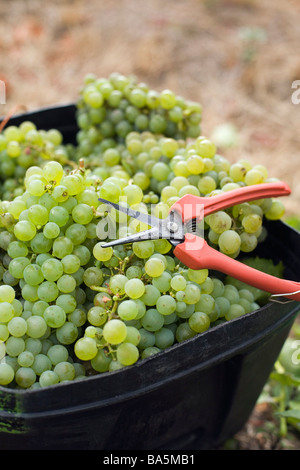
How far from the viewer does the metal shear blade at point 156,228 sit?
0.74 metres

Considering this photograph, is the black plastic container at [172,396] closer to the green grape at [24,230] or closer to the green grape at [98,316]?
the green grape at [98,316]

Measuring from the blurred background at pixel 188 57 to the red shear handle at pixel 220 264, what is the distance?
137cm

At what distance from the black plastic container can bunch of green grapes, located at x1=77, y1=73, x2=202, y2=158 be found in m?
0.34

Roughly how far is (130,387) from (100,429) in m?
0.15

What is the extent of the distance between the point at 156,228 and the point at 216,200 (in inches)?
4.9

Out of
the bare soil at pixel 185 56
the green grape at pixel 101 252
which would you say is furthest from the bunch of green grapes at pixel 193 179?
the bare soil at pixel 185 56

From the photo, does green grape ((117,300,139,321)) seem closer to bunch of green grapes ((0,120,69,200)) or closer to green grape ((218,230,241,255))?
green grape ((218,230,241,255))

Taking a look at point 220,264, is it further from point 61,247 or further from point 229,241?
point 61,247

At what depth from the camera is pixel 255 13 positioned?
9.73 ft

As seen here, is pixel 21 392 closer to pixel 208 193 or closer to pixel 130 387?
pixel 130 387

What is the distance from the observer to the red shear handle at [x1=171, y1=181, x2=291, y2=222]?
80cm
